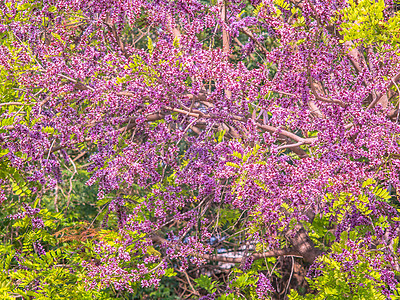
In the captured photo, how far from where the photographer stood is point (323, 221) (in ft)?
16.8

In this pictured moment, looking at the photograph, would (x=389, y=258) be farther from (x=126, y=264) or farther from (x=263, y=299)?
(x=126, y=264)

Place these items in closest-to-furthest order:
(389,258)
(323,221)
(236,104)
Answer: (389,258) → (236,104) → (323,221)

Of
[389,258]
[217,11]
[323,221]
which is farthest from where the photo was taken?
[323,221]

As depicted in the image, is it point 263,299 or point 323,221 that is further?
point 323,221

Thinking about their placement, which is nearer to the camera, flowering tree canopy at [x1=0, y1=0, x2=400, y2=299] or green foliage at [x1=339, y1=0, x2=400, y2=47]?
green foliage at [x1=339, y1=0, x2=400, y2=47]

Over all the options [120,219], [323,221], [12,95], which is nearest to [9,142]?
[12,95]

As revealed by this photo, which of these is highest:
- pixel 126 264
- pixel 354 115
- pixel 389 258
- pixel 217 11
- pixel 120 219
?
pixel 217 11

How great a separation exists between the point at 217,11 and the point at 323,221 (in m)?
2.70

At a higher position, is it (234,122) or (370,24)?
(370,24)

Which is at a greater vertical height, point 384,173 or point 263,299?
point 384,173

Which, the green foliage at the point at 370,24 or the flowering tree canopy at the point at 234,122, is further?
the flowering tree canopy at the point at 234,122

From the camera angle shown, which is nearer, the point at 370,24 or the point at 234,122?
the point at 370,24

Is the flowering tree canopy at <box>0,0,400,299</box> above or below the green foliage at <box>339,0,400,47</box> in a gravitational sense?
below

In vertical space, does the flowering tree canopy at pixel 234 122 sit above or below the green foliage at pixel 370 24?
below
